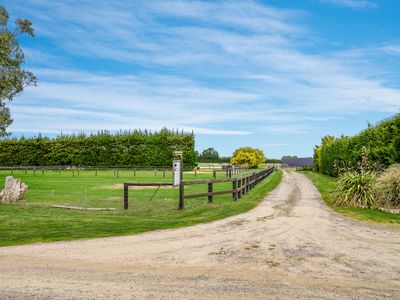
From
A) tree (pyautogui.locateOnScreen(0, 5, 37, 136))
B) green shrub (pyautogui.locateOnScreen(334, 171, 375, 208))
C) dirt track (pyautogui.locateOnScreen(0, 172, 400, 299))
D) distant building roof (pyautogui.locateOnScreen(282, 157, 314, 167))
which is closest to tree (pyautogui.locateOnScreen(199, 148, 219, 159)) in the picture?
distant building roof (pyautogui.locateOnScreen(282, 157, 314, 167))

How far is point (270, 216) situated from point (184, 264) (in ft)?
22.3

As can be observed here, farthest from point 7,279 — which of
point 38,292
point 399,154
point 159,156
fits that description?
point 159,156

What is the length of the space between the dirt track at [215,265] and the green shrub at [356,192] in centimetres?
516

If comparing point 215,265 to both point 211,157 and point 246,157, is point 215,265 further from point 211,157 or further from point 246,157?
point 211,157

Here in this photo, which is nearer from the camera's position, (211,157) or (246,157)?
(246,157)

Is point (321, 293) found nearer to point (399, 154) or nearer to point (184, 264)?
point (184, 264)

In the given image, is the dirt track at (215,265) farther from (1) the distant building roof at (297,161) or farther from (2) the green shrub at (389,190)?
(1) the distant building roof at (297,161)

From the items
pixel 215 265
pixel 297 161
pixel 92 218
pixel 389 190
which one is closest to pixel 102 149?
pixel 92 218

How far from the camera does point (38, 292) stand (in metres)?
5.76

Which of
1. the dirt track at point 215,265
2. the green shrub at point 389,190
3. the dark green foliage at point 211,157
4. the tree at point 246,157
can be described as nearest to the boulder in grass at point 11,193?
the dirt track at point 215,265

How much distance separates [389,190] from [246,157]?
60431mm

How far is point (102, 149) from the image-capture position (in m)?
61.0

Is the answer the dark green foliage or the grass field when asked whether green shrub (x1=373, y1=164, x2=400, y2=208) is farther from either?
the dark green foliage

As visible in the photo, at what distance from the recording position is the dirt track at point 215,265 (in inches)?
228
